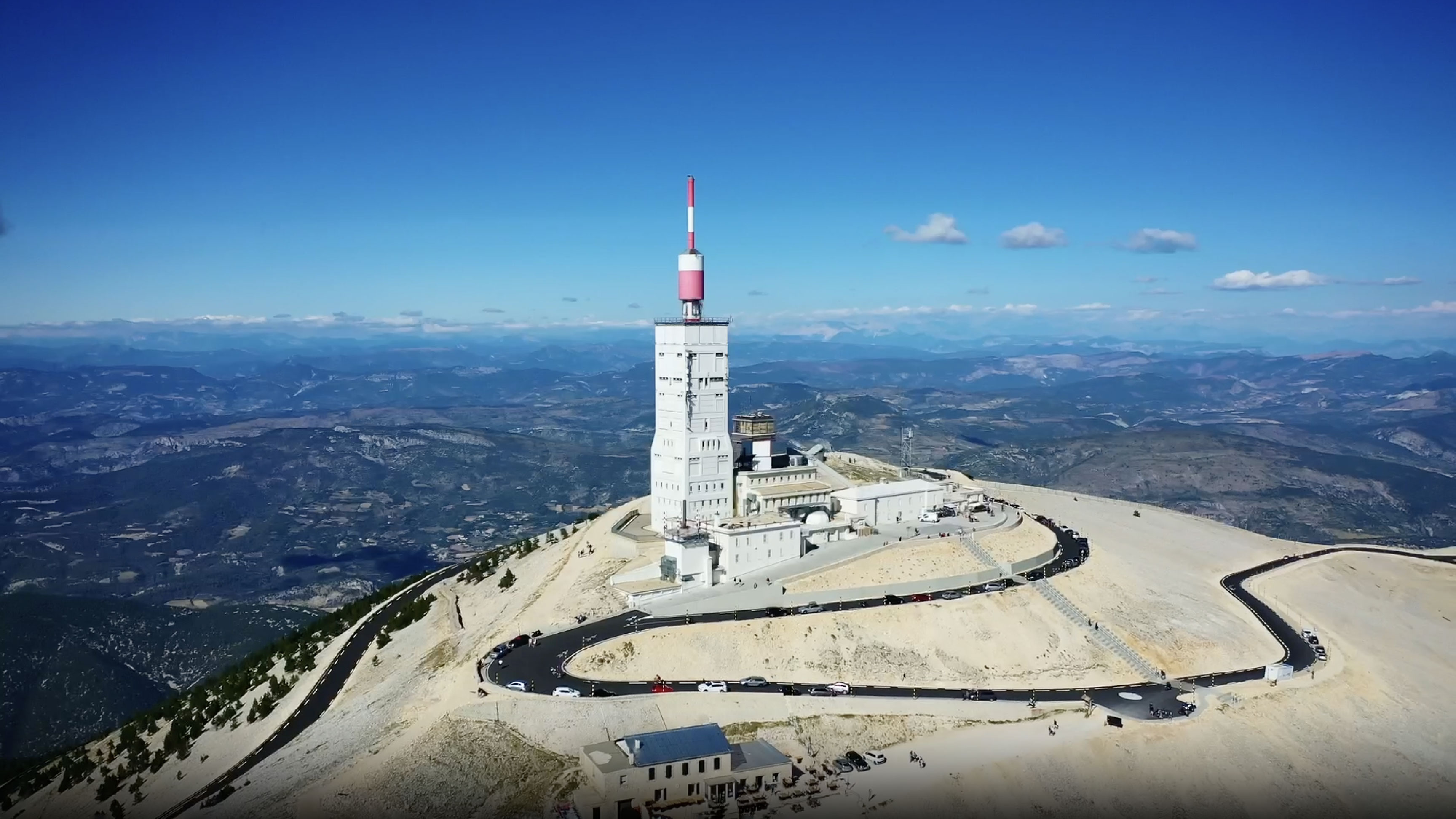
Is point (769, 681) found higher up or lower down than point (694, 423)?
lower down

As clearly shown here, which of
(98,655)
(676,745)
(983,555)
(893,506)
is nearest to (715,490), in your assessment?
(893,506)

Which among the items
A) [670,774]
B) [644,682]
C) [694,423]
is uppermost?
[694,423]

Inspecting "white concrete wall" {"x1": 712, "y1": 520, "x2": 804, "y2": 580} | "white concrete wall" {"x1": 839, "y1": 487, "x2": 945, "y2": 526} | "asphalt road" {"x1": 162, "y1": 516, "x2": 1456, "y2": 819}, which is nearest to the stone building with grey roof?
"asphalt road" {"x1": 162, "y1": 516, "x2": 1456, "y2": 819}

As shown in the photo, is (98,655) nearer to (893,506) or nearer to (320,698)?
(320,698)

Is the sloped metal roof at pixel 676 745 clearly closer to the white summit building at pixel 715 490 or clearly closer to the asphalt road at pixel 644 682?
the asphalt road at pixel 644 682

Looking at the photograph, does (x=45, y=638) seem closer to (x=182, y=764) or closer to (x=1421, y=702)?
(x=182, y=764)
